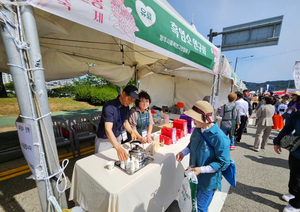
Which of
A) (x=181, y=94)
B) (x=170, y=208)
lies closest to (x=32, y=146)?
(x=170, y=208)

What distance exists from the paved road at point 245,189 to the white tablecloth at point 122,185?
67 centimetres

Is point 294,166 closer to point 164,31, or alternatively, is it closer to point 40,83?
point 164,31

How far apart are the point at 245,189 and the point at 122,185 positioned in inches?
101

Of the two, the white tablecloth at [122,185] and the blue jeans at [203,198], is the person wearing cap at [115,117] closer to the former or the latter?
the white tablecloth at [122,185]

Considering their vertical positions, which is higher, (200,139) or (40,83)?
(40,83)

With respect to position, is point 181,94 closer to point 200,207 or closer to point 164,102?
point 164,102

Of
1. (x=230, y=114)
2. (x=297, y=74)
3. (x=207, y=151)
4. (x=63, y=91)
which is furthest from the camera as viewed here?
(x=63, y=91)

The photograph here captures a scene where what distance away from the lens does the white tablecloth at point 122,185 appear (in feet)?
3.76

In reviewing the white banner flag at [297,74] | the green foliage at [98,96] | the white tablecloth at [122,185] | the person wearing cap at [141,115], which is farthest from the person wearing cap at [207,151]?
the green foliage at [98,96]

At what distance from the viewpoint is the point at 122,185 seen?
1.17m

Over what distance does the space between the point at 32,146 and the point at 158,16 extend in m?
1.90

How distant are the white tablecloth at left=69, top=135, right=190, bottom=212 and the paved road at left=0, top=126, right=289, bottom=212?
0.67m

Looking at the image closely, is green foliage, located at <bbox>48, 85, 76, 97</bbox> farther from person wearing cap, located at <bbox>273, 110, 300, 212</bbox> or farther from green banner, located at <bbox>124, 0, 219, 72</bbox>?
person wearing cap, located at <bbox>273, 110, 300, 212</bbox>

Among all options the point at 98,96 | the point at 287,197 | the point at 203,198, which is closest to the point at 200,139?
the point at 203,198
